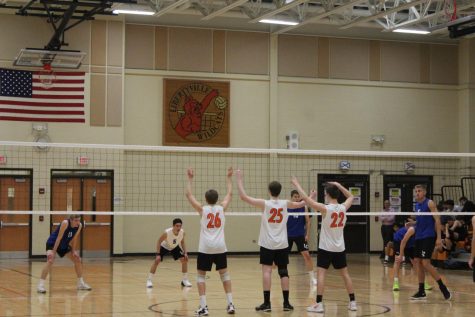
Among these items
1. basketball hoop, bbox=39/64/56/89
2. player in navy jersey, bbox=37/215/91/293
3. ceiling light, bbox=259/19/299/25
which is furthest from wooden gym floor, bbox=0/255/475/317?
ceiling light, bbox=259/19/299/25

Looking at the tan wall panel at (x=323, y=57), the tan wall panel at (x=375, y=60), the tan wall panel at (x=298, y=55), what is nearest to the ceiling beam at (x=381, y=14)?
the tan wall panel at (x=323, y=57)

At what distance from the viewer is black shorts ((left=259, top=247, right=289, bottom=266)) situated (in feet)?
42.1

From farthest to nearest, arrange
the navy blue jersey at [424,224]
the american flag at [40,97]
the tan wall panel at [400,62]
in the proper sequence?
the tan wall panel at [400,62]
the american flag at [40,97]
the navy blue jersey at [424,224]

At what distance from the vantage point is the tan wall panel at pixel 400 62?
2984 cm

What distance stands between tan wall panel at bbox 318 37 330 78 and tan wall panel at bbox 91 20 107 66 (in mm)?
7722

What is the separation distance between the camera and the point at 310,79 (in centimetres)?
2894

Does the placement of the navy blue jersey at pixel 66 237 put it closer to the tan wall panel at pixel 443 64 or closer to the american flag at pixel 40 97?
the american flag at pixel 40 97

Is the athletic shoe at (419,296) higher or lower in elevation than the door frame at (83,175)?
lower

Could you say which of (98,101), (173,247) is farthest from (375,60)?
(173,247)

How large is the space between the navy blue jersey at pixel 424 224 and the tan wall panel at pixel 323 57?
48.6ft

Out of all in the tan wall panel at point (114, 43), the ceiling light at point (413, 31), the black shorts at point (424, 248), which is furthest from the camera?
the ceiling light at point (413, 31)

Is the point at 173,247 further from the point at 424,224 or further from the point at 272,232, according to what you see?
the point at 424,224

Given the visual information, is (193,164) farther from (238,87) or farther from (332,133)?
(332,133)

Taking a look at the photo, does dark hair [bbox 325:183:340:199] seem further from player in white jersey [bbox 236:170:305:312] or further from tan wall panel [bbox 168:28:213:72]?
tan wall panel [bbox 168:28:213:72]
